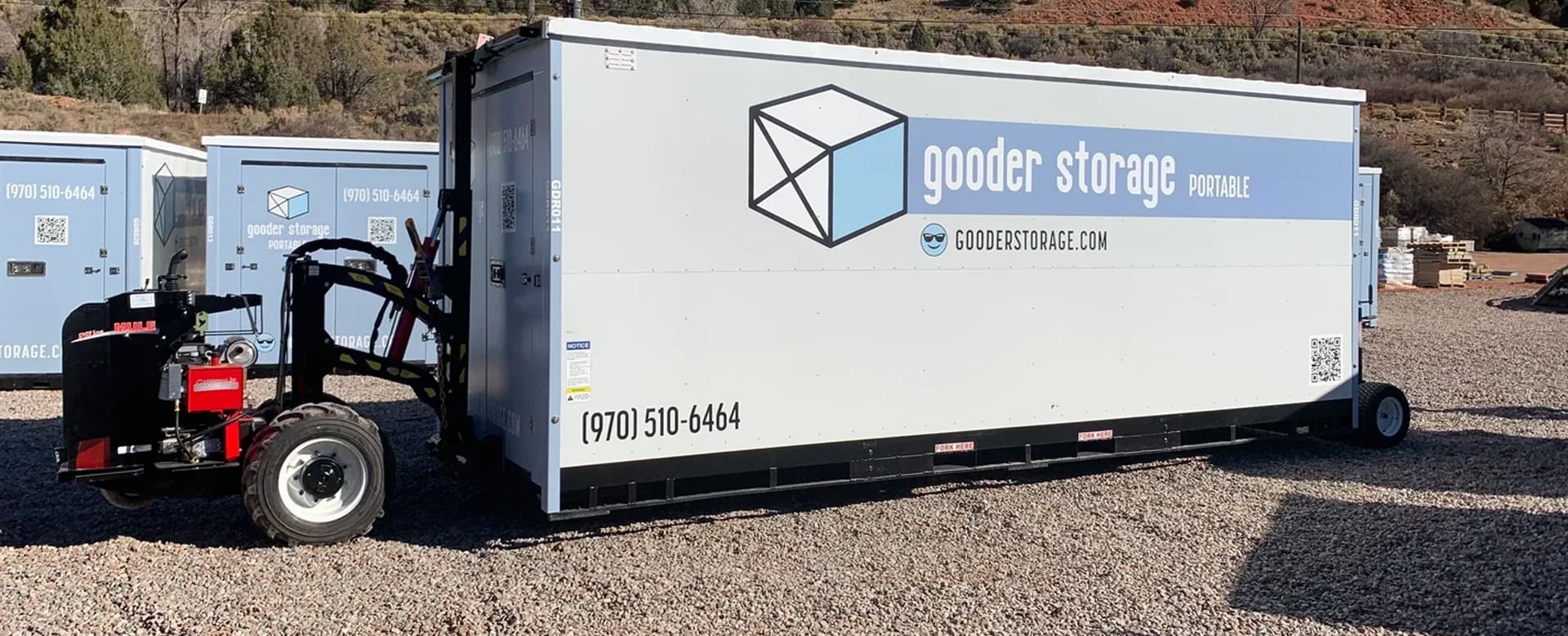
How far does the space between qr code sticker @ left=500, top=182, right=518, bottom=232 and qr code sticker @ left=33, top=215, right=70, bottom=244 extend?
24.1 ft

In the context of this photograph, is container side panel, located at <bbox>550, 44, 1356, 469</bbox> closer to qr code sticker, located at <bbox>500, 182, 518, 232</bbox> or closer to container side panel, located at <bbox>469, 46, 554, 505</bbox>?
container side panel, located at <bbox>469, 46, 554, 505</bbox>

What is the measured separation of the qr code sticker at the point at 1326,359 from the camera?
8742 millimetres

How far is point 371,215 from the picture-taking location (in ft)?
43.2

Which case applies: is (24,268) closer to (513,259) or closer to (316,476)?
(316,476)

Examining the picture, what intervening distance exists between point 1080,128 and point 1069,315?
3.60 ft

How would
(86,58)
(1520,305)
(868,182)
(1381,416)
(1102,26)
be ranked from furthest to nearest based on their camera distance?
(1102,26) → (86,58) → (1520,305) → (1381,416) → (868,182)

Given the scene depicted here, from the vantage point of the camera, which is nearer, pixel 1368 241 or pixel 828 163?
pixel 828 163

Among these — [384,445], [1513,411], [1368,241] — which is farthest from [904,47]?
[384,445]

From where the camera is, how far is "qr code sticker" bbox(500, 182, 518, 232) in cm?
677

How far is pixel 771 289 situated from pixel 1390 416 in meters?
5.21

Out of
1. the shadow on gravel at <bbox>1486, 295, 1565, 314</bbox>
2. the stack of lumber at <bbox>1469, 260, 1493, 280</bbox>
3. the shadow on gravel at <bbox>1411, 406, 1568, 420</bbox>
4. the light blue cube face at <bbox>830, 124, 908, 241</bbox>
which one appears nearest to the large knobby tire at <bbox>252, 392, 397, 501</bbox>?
the light blue cube face at <bbox>830, 124, 908, 241</bbox>

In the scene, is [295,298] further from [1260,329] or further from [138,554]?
[1260,329]

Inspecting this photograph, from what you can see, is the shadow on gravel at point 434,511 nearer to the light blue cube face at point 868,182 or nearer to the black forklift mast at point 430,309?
the black forklift mast at point 430,309

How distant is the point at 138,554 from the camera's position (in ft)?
21.1
